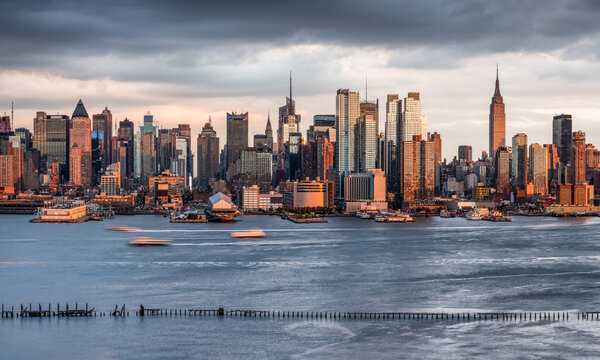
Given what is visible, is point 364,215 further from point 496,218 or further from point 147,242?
point 147,242

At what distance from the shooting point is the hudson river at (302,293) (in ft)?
120

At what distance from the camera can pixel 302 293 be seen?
50.2 m

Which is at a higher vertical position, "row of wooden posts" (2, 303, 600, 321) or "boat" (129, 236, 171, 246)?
"boat" (129, 236, 171, 246)

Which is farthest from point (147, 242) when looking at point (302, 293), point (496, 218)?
point (496, 218)

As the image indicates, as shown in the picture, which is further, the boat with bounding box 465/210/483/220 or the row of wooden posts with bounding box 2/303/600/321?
the boat with bounding box 465/210/483/220

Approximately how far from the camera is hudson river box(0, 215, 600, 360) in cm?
3650

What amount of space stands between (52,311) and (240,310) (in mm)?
9934

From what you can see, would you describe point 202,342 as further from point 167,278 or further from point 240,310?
point 167,278

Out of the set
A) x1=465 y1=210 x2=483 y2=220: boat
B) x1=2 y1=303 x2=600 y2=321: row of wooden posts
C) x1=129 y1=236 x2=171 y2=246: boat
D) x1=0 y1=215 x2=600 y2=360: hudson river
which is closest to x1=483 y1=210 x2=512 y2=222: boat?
x1=465 y1=210 x2=483 y2=220: boat

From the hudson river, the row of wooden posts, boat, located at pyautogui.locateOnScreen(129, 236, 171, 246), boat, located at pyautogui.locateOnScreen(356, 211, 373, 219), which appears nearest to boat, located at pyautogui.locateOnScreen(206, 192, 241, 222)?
boat, located at pyautogui.locateOnScreen(356, 211, 373, 219)

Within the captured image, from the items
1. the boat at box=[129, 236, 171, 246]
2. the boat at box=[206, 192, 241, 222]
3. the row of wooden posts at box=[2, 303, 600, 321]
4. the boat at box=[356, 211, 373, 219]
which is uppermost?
the boat at box=[206, 192, 241, 222]

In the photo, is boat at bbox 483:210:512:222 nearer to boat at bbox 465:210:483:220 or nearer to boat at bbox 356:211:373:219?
boat at bbox 465:210:483:220

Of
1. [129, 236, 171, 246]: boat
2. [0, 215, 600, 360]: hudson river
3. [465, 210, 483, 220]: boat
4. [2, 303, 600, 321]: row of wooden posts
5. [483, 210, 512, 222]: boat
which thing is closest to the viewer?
[0, 215, 600, 360]: hudson river

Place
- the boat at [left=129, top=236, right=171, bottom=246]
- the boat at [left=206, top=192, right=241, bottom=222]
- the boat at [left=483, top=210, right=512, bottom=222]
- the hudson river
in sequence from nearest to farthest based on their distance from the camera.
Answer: the hudson river, the boat at [left=129, top=236, right=171, bottom=246], the boat at [left=206, top=192, right=241, bottom=222], the boat at [left=483, top=210, right=512, bottom=222]
